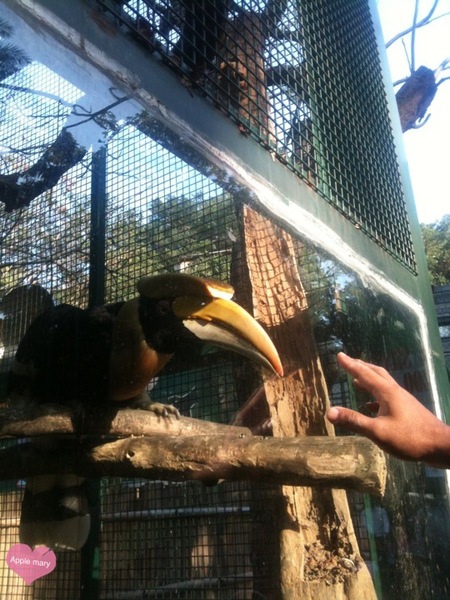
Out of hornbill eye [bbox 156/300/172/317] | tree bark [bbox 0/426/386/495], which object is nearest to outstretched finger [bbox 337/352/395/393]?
tree bark [bbox 0/426/386/495]

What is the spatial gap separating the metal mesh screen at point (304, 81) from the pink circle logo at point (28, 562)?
1.01m

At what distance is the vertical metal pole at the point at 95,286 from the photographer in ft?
3.55

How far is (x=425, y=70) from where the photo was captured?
13.9 ft

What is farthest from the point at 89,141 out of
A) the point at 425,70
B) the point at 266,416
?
the point at 425,70

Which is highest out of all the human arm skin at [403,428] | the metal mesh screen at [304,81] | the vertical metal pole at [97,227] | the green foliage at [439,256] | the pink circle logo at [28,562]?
the green foliage at [439,256]

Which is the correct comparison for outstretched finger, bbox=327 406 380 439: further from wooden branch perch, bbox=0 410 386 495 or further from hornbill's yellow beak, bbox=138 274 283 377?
hornbill's yellow beak, bbox=138 274 283 377

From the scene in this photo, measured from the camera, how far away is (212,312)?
119cm

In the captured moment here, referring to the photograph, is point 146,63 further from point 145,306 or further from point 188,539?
point 188,539

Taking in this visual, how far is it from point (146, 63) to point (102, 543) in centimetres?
99

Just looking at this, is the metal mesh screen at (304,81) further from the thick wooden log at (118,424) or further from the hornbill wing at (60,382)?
the thick wooden log at (118,424)

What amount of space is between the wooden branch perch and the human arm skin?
26 cm

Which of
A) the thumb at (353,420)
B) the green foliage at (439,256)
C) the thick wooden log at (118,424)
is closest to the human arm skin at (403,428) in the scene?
the thumb at (353,420)

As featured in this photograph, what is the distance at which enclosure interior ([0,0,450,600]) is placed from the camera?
0.99 metres

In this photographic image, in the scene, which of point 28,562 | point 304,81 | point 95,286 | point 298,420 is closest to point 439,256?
point 304,81
